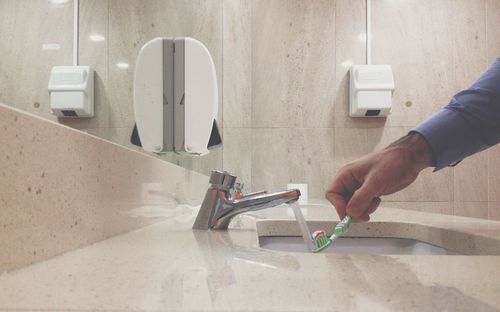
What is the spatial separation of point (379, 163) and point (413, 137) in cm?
8

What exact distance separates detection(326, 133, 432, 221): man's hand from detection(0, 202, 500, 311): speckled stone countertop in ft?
0.42

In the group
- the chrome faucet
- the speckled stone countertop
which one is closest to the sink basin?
the chrome faucet

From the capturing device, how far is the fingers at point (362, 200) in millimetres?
629

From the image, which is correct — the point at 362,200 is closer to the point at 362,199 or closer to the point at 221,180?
the point at 362,199

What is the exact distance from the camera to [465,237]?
84 centimetres

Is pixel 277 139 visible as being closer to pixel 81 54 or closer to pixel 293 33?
pixel 293 33

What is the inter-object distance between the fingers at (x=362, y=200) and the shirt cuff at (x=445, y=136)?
0.13m

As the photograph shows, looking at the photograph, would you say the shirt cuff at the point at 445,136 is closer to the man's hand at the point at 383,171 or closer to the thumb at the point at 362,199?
the man's hand at the point at 383,171

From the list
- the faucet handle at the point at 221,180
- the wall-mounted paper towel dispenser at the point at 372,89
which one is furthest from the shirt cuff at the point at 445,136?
the wall-mounted paper towel dispenser at the point at 372,89

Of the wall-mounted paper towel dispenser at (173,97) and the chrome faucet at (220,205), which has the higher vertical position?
the wall-mounted paper towel dispenser at (173,97)

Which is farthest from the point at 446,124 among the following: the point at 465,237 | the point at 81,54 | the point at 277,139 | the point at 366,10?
the point at 366,10

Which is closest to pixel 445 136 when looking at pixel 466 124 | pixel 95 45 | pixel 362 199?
pixel 466 124

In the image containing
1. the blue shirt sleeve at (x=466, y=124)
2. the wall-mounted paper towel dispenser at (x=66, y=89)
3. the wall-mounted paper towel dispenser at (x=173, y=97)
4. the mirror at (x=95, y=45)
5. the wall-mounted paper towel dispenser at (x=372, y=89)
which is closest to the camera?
the mirror at (x=95, y=45)

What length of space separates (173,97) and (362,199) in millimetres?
811
